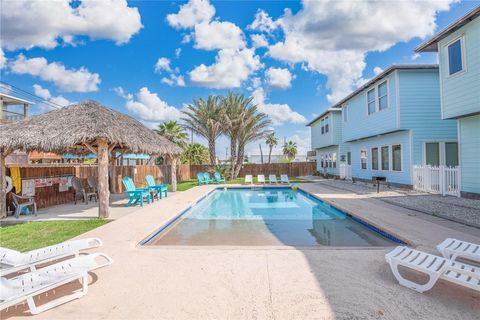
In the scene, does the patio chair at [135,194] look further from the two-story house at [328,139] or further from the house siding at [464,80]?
the two-story house at [328,139]

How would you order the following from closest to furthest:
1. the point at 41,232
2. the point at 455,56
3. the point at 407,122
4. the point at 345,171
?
the point at 41,232 → the point at 455,56 → the point at 407,122 → the point at 345,171

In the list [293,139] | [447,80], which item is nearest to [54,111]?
[447,80]

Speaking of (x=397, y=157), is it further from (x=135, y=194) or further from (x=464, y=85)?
(x=135, y=194)

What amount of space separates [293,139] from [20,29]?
47.2 m

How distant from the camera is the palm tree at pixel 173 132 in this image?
95.7 ft

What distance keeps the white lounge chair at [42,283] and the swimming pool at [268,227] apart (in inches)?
112

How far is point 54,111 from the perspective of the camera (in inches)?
379

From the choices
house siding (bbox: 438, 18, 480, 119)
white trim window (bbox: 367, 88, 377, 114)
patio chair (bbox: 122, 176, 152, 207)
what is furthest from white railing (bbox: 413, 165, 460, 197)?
patio chair (bbox: 122, 176, 152, 207)

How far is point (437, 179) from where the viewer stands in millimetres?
11555

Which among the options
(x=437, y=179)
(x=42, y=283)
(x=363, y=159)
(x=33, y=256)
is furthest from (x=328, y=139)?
(x=42, y=283)

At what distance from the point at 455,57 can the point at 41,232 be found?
569 inches

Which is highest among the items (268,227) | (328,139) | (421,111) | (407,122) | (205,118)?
(205,118)

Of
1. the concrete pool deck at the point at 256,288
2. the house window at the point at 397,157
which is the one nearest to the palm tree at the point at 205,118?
the house window at the point at 397,157

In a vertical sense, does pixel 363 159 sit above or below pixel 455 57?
below
